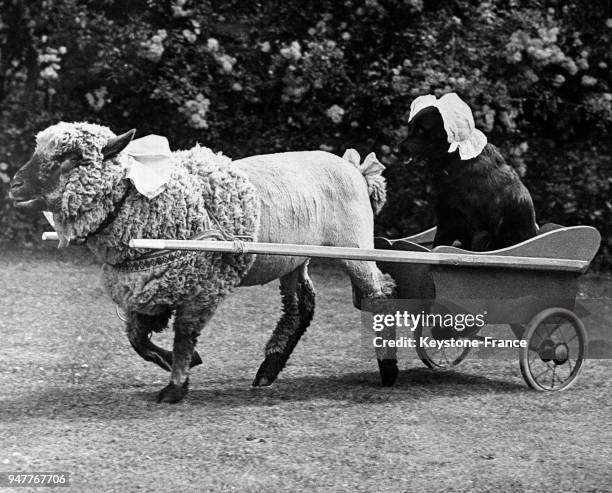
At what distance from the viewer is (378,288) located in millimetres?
5988

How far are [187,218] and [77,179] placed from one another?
57cm

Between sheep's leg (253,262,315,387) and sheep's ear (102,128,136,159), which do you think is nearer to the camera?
sheep's ear (102,128,136,159)

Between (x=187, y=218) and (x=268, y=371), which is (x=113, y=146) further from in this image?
(x=268, y=371)

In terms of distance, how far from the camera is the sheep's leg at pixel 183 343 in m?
5.43

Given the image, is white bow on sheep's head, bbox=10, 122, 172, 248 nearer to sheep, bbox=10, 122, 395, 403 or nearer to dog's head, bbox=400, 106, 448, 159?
sheep, bbox=10, 122, 395, 403

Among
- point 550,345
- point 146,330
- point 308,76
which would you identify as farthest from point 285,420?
point 308,76

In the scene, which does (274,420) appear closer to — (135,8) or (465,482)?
(465,482)

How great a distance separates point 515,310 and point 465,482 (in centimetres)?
176

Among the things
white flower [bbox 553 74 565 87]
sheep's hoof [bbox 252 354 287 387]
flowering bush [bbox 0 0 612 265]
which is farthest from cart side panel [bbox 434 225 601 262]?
white flower [bbox 553 74 565 87]

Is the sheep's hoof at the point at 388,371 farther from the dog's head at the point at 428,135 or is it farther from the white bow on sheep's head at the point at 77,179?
the white bow on sheep's head at the point at 77,179

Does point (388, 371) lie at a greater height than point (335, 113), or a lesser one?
lesser

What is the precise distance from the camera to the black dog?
6082mm

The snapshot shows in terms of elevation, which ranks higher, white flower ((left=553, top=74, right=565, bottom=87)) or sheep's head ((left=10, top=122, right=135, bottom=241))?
white flower ((left=553, top=74, right=565, bottom=87))

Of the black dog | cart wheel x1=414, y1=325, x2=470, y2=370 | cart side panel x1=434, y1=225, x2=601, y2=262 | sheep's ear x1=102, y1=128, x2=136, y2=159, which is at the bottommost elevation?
cart wheel x1=414, y1=325, x2=470, y2=370
